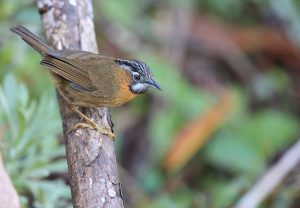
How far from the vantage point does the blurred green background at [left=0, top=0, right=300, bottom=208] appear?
4191mm

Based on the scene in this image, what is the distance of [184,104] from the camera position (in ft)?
22.2

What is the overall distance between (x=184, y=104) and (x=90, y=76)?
2.56 metres

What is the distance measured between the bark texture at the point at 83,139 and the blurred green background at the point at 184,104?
14.4 inches

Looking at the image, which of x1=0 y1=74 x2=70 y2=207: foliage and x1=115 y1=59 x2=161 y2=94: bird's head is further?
x1=115 y1=59 x2=161 y2=94: bird's head

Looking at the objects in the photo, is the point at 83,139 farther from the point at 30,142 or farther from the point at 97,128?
the point at 30,142

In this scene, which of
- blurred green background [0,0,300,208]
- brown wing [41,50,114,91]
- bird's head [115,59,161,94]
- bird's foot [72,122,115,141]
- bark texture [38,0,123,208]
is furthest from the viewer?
bird's head [115,59,161,94]

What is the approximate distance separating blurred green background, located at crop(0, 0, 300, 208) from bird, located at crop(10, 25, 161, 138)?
19cm

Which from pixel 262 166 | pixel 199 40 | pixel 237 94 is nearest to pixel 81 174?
pixel 262 166

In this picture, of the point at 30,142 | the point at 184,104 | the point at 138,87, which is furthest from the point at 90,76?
the point at 184,104

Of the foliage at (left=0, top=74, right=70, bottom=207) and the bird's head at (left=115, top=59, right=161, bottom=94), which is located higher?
the bird's head at (left=115, top=59, right=161, bottom=94)

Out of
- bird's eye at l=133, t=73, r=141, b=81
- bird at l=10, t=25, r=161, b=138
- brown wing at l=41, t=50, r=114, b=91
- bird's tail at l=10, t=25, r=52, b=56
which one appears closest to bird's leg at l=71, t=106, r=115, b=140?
bird at l=10, t=25, r=161, b=138

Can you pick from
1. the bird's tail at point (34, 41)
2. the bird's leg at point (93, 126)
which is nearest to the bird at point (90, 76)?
the bird's tail at point (34, 41)

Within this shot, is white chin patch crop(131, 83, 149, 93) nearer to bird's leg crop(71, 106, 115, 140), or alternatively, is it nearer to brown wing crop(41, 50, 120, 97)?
brown wing crop(41, 50, 120, 97)

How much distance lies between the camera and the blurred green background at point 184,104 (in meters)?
4.19
